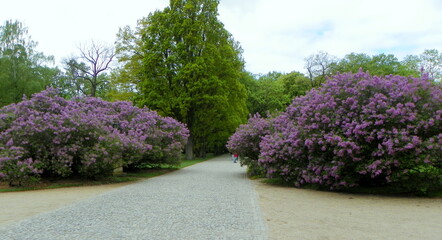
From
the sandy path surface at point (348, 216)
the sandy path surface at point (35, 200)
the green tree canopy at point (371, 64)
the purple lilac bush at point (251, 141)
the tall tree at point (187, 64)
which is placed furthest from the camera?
the green tree canopy at point (371, 64)

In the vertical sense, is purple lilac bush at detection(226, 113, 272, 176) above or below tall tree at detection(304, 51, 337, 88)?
below

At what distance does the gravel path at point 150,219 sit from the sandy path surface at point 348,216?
482 mm

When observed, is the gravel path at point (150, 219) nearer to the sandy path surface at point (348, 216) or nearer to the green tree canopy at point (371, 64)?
the sandy path surface at point (348, 216)

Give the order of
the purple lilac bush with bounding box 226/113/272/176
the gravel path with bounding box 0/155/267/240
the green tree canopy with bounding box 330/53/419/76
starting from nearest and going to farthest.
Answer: the gravel path with bounding box 0/155/267/240
the purple lilac bush with bounding box 226/113/272/176
the green tree canopy with bounding box 330/53/419/76

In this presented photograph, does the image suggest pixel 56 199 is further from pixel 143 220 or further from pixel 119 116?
pixel 119 116

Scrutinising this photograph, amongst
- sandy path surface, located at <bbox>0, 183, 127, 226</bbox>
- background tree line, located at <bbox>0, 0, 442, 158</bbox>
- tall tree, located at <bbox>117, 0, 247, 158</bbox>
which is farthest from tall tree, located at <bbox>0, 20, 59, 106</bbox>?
sandy path surface, located at <bbox>0, 183, 127, 226</bbox>

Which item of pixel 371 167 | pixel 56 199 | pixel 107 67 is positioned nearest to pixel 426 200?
pixel 371 167

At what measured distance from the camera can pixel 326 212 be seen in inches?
301

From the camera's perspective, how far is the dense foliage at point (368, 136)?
9352 millimetres

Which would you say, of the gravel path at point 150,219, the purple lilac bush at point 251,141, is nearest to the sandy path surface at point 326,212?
the gravel path at point 150,219

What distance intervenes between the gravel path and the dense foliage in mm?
2696

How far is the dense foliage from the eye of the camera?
935cm

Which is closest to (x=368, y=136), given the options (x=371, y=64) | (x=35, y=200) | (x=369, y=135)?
(x=369, y=135)

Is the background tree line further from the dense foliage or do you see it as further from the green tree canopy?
the dense foliage
